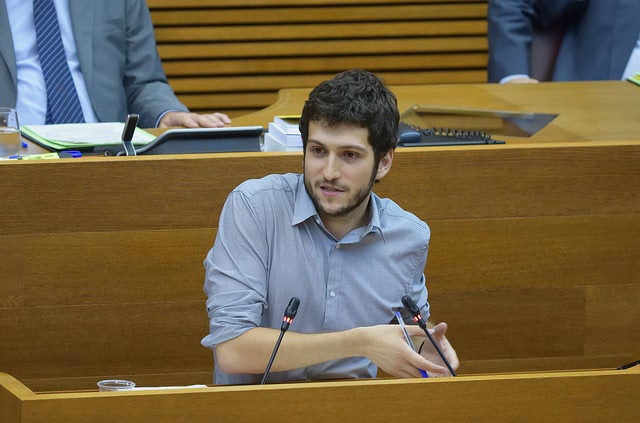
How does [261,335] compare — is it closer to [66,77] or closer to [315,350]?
[315,350]

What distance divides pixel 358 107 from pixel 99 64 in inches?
63.4

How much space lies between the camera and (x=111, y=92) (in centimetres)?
328

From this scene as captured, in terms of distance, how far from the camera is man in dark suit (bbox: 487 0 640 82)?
387 cm

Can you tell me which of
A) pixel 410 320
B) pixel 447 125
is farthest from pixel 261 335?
pixel 447 125

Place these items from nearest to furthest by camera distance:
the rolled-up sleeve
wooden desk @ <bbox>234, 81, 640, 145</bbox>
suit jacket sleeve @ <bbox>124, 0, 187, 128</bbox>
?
the rolled-up sleeve → wooden desk @ <bbox>234, 81, 640, 145</bbox> → suit jacket sleeve @ <bbox>124, 0, 187, 128</bbox>

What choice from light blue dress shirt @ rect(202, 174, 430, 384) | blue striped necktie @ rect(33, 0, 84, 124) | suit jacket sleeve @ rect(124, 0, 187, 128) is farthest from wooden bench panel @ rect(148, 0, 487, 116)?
light blue dress shirt @ rect(202, 174, 430, 384)

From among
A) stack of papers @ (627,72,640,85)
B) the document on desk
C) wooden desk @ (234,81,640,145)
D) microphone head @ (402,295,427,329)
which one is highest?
stack of papers @ (627,72,640,85)

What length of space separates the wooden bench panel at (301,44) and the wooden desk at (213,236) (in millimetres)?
2233

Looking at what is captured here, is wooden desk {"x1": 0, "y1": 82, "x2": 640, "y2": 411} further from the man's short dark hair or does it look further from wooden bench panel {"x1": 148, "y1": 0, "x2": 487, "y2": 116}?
wooden bench panel {"x1": 148, "y1": 0, "x2": 487, "y2": 116}

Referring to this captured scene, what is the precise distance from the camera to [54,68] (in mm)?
3180

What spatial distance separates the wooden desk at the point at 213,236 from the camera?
2400 millimetres

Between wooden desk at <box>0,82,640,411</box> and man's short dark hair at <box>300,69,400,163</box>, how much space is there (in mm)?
590

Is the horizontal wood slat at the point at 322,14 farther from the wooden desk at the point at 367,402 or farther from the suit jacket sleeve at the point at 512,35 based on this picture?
the wooden desk at the point at 367,402

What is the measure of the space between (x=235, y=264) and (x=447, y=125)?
50.1 inches
